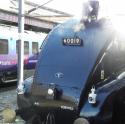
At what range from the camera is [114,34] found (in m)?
7.48

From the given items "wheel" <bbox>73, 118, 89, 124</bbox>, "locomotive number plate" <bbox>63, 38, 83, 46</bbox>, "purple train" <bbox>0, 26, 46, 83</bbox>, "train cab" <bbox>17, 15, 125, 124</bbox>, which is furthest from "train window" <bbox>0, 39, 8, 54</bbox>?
"wheel" <bbox>73, 118, 89, 124</bbox>

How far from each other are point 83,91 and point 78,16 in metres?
1.62

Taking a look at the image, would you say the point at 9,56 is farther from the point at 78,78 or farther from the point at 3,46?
the point at 78,78

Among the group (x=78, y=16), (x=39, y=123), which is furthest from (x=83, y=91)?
(x=78, y=16)

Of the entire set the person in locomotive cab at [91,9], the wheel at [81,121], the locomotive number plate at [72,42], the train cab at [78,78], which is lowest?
the wheel at [81,121]

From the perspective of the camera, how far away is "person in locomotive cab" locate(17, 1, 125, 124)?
22.5 feet

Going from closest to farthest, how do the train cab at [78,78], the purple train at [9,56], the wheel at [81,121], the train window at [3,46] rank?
the wheel at [81,121] → the train cab at [78,78] → the purple train at [9,56] → the train window at [3,46]

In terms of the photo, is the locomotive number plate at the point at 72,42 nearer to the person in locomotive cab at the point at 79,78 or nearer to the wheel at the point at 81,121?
the person in locomotive cab at the point at 79,78

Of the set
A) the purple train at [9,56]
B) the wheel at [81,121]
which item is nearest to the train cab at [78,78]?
the wheel at [81,121]

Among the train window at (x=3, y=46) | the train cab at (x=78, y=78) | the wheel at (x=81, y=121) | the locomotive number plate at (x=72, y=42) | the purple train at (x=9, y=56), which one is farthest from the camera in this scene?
the train window at (x=3, y=46)

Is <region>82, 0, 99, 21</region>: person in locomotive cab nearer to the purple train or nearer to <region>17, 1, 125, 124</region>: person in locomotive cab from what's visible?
<region>17, 1, 125, 124</region>: person in locomotive cab

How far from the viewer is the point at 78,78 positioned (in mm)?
7191

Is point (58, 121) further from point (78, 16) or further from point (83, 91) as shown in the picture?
point (78, 16)

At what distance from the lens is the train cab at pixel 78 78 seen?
6852 millimetres
